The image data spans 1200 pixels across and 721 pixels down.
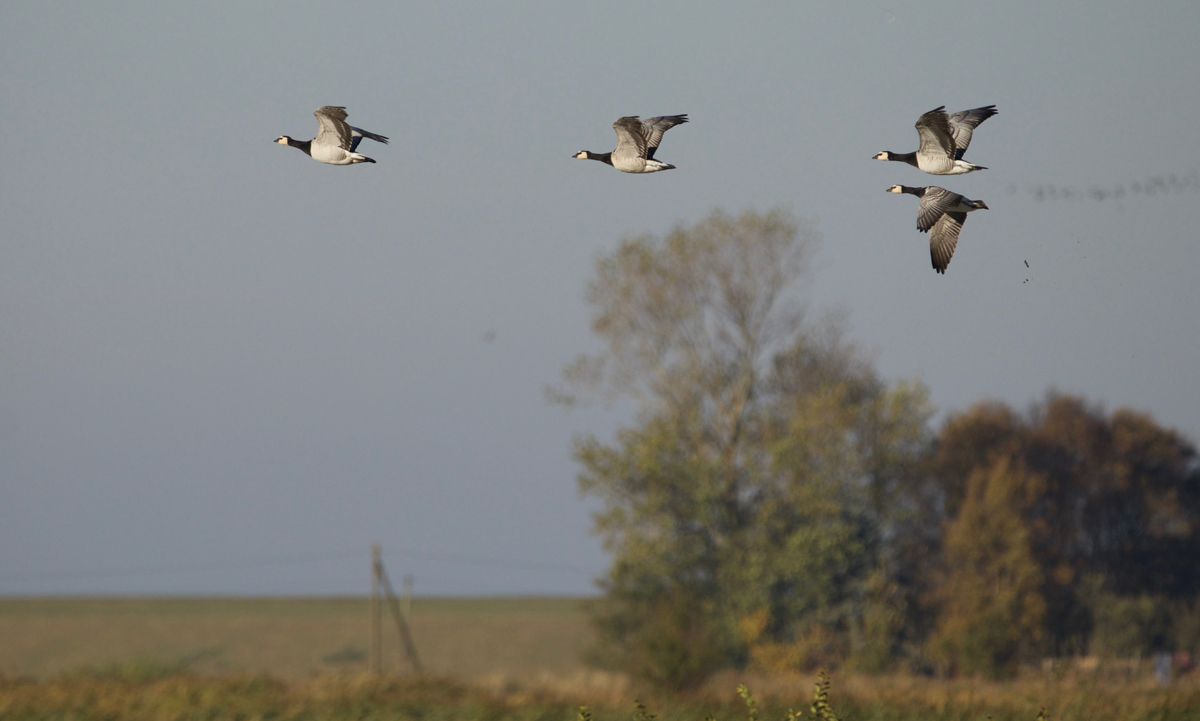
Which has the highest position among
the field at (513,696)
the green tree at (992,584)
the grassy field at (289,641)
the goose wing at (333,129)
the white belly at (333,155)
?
the goose wing at (333,129)

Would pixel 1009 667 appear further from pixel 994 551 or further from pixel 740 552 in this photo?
pixel 740 552

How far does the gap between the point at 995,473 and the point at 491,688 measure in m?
18.6

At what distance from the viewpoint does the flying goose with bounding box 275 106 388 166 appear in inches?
333

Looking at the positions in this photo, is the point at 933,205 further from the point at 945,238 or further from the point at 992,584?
the point at 992,584

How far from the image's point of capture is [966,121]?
370 inches

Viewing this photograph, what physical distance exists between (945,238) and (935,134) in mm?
1093

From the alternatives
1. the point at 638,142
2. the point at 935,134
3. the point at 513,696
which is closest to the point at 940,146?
the point at 935,134

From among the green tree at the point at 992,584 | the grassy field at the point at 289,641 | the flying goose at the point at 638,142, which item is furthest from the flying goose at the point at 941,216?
the grassy field at the point at 289,641

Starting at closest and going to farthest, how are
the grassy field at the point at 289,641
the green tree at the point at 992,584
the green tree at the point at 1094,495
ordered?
the green tree at the point at 992,584 → the green tree at the point at 1094,495 → the grassy field at the point at 289,641

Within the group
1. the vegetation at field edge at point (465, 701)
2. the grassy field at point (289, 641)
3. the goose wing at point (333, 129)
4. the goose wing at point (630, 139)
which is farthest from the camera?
the grassy field at point (289, 641)

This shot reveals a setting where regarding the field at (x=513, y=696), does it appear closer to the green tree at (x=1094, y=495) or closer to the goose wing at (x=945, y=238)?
the green tree at (x=1094, y=495)

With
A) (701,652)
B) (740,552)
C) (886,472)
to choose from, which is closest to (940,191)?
(701,652)

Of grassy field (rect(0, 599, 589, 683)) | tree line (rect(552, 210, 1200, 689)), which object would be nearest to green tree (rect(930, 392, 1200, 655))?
tree line (rect(552, 210, 1200, 689))

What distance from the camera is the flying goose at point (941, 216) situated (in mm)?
8773
